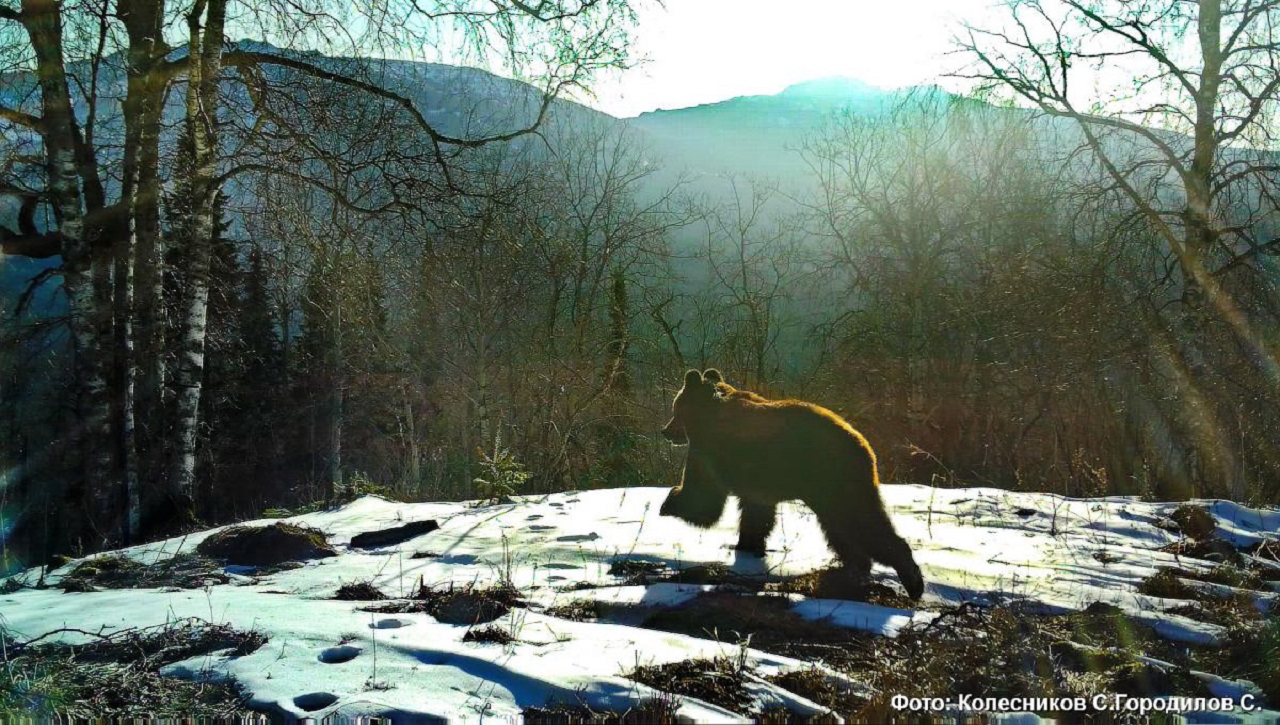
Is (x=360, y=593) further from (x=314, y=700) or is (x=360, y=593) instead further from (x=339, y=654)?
(x=314, y=700)

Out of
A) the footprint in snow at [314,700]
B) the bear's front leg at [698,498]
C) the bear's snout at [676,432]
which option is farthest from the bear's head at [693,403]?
the footprint in snow at [314,700]

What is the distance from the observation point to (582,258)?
745 inches

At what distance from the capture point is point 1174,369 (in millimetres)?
12750

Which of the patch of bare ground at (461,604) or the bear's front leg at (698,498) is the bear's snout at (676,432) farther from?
the patch of bare ground at (461,604)

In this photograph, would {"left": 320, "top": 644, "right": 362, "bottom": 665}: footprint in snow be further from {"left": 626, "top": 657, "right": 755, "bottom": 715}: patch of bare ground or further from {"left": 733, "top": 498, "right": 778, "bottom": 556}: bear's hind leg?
{"left": 733, "top": 498, "right": 778, "bottom": 556}: bear's hind leg

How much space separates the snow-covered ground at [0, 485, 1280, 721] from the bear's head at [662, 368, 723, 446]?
0.86 m

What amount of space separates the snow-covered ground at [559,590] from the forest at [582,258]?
213 centimetres

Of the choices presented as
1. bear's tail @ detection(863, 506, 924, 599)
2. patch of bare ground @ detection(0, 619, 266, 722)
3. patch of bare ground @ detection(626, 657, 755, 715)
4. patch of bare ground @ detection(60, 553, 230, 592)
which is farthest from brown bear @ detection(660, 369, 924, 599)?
patch of bare ground @ detection(0, 619, 266, 722)

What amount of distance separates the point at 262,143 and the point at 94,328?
2982 mm

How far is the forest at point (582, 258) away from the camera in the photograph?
387 inches

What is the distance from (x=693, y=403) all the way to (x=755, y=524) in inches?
43.1

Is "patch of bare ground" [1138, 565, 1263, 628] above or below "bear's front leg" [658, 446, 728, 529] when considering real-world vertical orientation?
below

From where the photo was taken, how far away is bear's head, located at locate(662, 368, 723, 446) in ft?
21.5

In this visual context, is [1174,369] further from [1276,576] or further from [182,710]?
[182,710]
